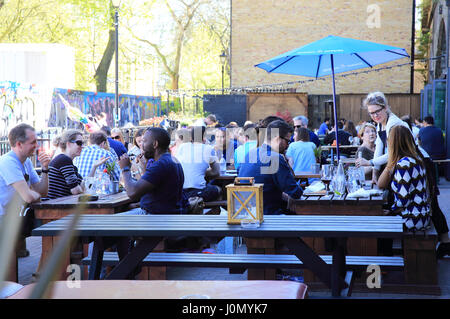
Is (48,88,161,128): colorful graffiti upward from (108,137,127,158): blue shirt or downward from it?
upward

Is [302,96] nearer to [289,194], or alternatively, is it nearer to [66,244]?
[289,194]

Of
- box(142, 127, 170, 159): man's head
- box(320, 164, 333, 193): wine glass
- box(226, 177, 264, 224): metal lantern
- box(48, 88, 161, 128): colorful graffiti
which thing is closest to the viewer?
box(226, 177, 264, 224): metal lantern

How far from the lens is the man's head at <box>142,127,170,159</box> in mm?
5566

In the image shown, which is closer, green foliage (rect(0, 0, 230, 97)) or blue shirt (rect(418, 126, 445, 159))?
blue shirt (rect(418, 126, 445, 159))

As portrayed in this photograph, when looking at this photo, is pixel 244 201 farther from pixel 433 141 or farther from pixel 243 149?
pixel 433 141

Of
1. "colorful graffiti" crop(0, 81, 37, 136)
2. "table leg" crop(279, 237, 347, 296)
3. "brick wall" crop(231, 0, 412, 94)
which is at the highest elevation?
"brick wall" crop(231, 0, 412, 94)

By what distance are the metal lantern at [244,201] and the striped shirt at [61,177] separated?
3.10 m

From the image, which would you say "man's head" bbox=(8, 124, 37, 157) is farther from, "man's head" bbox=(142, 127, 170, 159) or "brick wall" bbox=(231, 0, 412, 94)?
"brick wall" bbox=(231, 0, 412, 94)

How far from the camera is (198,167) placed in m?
8.16

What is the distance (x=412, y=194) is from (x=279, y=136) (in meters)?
1.41

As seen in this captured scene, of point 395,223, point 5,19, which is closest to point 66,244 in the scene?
point 395,223

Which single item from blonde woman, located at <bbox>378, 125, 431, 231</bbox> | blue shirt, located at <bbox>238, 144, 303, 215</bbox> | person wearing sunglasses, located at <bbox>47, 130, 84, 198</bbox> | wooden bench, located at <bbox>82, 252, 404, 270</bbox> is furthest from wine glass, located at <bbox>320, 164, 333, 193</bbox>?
person wearing sunglasses, located at <bbox>47, 130, 84, 198</bbox>

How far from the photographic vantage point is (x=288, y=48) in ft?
107

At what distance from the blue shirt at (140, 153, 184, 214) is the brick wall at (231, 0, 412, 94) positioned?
1062 inches
